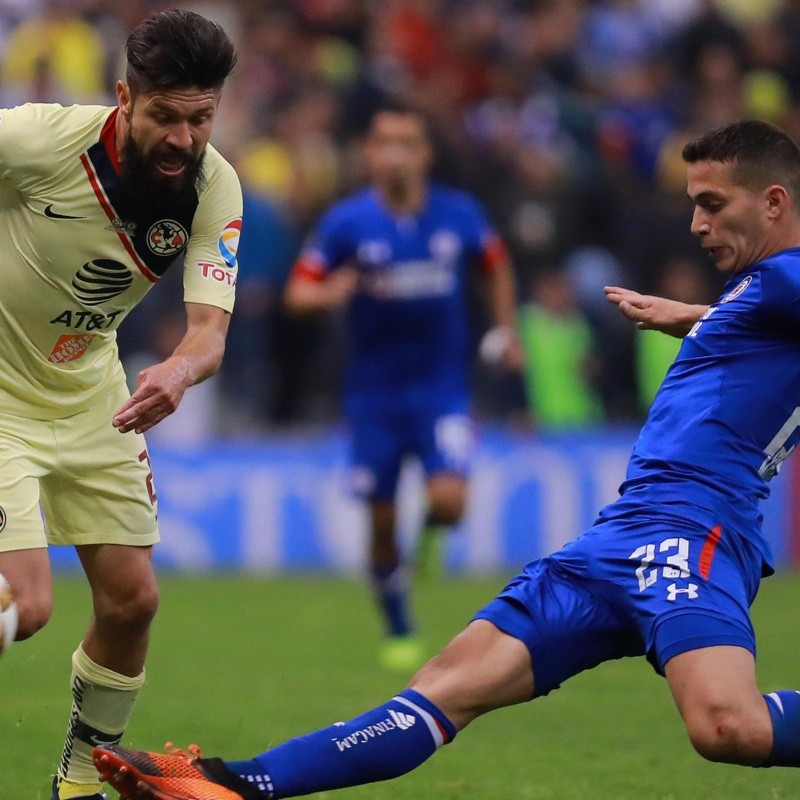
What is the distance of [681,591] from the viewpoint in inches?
168

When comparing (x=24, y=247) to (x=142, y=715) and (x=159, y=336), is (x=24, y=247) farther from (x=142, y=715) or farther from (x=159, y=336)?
(x=159, y=336)

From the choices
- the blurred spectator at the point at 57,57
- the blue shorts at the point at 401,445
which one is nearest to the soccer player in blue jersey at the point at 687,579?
the blue shorts at the point at 401,445

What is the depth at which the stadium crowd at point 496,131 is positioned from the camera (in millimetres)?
13438

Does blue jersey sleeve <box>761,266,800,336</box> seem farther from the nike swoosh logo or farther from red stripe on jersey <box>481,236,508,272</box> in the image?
red stripe on jersey <box>481,236,508,272</box>

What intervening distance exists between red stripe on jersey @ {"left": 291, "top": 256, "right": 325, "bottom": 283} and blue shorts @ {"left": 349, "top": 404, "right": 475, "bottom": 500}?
915 millimetres

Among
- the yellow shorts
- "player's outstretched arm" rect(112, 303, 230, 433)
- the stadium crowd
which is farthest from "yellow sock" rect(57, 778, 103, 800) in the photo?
the stadium crowd

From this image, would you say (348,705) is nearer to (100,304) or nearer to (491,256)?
(100,304)

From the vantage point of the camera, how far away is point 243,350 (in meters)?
13.4

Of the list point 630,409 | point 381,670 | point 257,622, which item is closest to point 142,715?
point 381,670

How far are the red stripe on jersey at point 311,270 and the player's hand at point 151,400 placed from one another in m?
4.79

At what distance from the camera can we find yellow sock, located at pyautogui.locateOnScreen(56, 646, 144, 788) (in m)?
5.09

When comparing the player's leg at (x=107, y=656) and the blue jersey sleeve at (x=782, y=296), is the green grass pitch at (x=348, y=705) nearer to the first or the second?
the player's leg at (x=107, y=656)

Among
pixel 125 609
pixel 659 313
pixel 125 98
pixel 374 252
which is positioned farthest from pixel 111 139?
pixel 374 252

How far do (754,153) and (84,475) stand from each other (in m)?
2.39
